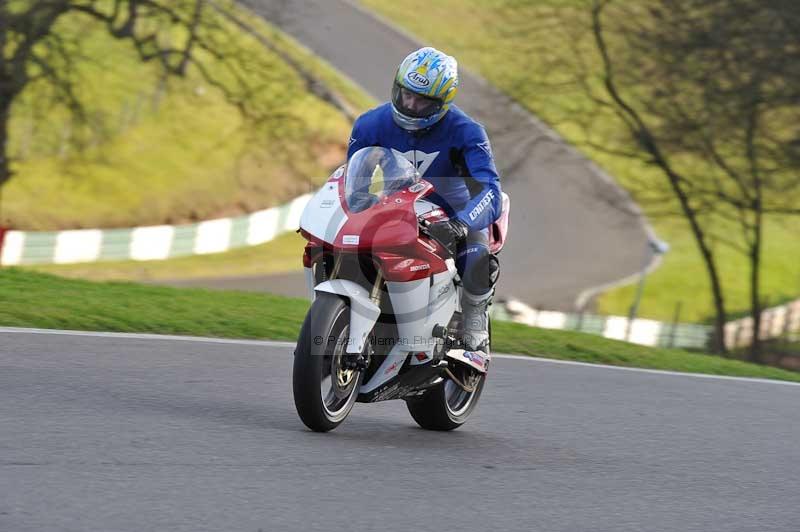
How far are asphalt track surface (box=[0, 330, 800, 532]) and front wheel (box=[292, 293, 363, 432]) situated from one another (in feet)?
0.48

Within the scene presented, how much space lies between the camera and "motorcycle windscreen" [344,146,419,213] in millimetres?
6422

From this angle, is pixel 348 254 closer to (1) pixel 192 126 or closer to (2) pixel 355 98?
(1) pixel 192 126

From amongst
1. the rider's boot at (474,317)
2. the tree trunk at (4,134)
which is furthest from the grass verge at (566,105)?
the rider's boot at (474,317)

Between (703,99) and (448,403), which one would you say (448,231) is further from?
(703,99)

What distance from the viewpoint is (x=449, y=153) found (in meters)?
7.04

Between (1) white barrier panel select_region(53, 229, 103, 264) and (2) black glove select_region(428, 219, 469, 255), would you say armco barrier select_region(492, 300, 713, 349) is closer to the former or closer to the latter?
(1) white barrier panel select_region(53, 229, 103, 264)

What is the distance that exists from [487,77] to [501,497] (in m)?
23.3

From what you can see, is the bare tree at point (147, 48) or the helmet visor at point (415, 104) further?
the bare tree at point (147, 48)

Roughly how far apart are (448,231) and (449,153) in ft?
1.72

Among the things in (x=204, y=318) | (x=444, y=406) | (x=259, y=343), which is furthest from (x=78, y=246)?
(x=444, y=406)

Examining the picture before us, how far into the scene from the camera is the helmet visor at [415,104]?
22.1ft

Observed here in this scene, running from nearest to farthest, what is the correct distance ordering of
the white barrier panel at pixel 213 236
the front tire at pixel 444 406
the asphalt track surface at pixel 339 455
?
the asphalt track surface at pixel 339 455 < the front tire at pixel 444 406 < the white barrier panel at pixel 213 236

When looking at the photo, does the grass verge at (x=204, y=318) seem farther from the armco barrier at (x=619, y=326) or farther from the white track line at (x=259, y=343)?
the armco barrier at (x=619, y=326)

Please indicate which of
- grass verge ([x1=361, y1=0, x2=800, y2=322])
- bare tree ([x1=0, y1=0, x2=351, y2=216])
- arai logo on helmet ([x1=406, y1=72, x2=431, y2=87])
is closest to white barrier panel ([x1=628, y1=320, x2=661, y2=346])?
grass verge ([x1=361, y1=0, x2=800, y2=322])
